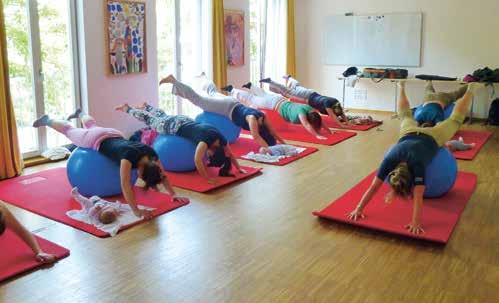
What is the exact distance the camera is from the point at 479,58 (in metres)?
8.16

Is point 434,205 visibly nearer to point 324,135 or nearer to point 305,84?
point 324,135

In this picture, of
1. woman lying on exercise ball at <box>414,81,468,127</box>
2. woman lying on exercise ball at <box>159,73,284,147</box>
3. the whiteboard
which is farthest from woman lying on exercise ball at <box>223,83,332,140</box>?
the whiteboard

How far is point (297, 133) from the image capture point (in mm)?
6988

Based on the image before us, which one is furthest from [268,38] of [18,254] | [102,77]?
[18,254]

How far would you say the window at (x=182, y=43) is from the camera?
696 centimetres

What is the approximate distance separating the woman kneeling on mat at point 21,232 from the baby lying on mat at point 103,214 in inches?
20.2

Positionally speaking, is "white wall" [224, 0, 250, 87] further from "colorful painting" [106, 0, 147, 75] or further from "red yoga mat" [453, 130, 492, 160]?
"red yoga mat" [453, 130, 492, 160]

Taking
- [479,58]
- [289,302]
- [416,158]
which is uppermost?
[479,58]

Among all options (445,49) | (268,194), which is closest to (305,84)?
(445,49)

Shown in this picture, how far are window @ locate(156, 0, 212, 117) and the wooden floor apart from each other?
127 inches

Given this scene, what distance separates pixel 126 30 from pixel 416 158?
13.7 ft

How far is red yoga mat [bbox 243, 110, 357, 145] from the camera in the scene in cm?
654

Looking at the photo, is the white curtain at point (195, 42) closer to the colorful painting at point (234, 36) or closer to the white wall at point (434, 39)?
the colorful painting at point (234, 36)

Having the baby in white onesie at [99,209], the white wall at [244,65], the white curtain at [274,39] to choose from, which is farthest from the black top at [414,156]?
the white curtain at [274,39]
